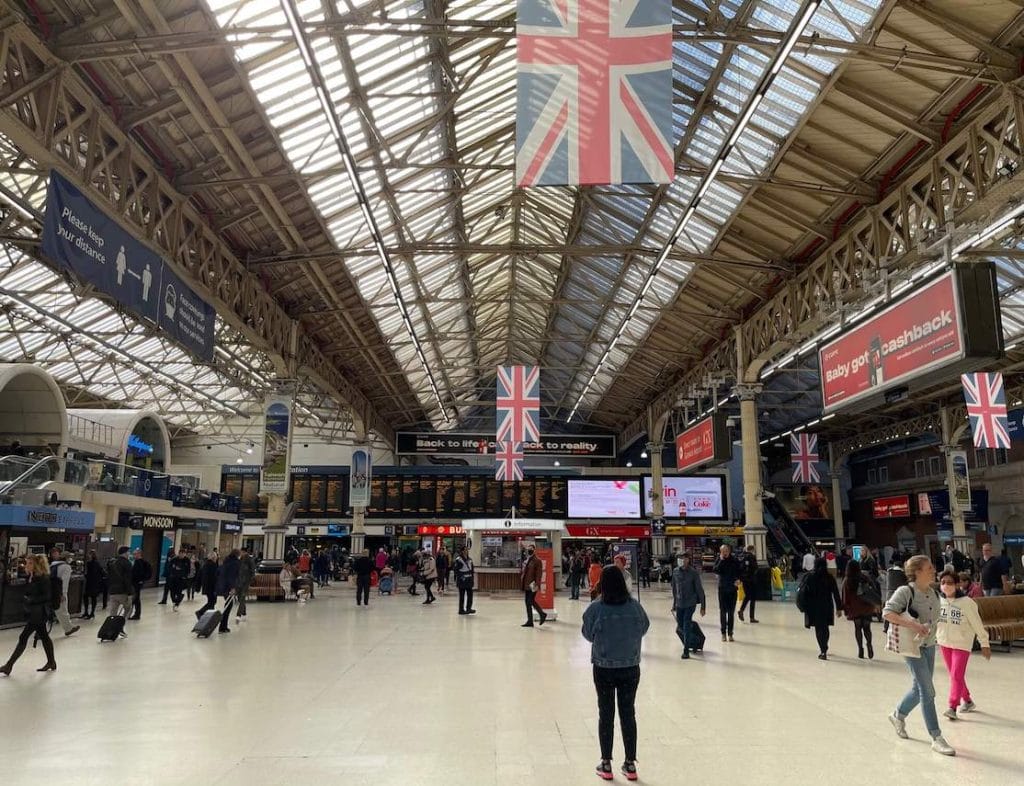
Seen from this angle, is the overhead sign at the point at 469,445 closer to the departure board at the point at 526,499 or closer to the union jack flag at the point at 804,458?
the departure board at the point at 526,499

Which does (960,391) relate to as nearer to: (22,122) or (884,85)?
(884,85)

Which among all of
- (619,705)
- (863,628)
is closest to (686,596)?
(863,628)

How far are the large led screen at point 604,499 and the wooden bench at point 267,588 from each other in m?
20.8

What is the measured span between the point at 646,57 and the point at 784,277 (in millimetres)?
13184

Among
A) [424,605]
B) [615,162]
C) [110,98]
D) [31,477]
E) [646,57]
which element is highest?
[110,98]

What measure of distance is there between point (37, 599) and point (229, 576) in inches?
213

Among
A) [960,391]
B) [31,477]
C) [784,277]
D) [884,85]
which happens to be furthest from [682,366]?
[31,477]

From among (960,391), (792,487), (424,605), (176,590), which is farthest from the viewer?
(792,487)

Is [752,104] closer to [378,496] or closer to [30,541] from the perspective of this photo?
[30,541]

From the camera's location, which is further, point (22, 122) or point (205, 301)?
point (205, 301)

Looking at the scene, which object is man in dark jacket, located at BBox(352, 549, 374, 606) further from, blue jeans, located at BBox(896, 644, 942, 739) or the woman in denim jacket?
blue jeans, located at BBox(896, 644, 942, 739)

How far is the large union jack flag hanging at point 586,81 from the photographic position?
6.84 metres

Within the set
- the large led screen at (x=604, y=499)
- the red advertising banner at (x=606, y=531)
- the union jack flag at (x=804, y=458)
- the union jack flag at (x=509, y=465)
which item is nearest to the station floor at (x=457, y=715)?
the union jack flag at (x=509, y=465)

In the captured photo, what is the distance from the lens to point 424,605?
1900 cm
